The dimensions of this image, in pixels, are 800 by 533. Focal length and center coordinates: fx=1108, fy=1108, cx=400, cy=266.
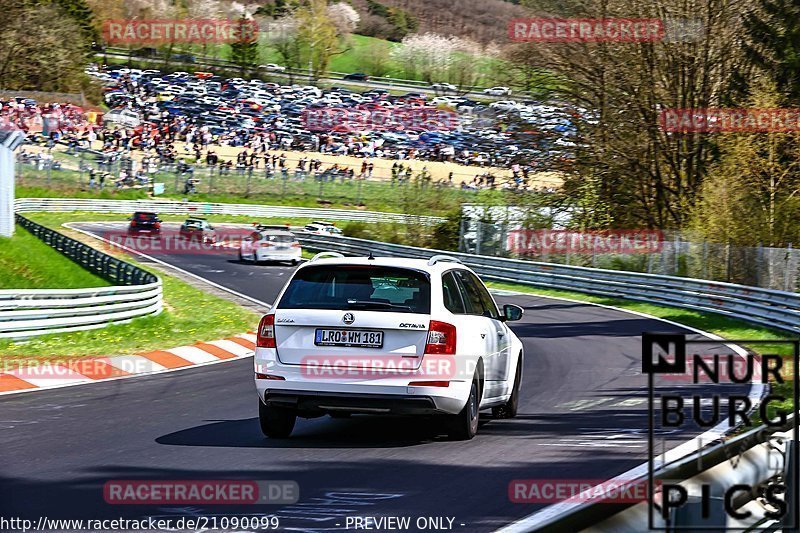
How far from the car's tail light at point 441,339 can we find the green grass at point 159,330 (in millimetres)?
9316

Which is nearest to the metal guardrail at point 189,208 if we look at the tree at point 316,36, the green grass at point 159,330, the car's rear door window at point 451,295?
the green grass at point 159,330

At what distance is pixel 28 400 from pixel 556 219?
109 feet

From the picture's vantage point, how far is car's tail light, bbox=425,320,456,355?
945cm

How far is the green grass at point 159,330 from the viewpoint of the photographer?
17.8 m

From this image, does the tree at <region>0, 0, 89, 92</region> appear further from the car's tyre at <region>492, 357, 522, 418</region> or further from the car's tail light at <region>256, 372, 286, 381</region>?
the car's tail light at <region>256, 372, 286, 381</region>

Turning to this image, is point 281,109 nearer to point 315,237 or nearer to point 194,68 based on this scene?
point 194,68

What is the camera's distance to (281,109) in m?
100

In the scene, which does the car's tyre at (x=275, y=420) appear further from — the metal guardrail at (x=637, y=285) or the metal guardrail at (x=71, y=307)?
the metal guardrail at (x=637, y=285)

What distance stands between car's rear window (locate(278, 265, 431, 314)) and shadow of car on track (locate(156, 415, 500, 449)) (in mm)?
1232

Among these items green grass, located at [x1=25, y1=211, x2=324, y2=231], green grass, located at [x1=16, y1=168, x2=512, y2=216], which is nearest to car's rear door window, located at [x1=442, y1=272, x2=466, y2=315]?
green grass, located at [x1=25, y1=211, x2=324, y2=231]

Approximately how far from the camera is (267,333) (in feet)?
32.1

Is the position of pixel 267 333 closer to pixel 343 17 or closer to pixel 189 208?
pixel 189 208

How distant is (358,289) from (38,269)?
26.0 meters

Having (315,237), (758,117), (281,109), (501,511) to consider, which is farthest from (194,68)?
(501,511)
